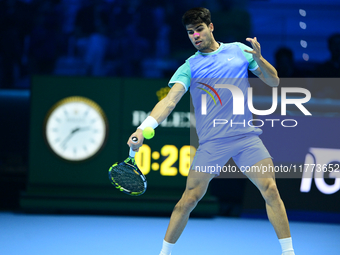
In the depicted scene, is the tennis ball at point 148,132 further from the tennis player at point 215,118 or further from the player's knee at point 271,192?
the player's knee at point 271,192

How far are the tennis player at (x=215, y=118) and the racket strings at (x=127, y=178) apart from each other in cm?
33

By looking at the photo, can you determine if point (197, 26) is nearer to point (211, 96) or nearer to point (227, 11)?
point (211, 96)

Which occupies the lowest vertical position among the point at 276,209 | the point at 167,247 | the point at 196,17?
the point at 167,247

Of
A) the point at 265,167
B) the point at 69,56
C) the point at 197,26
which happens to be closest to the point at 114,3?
the point at 69,56

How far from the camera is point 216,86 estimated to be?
2969 millimetres

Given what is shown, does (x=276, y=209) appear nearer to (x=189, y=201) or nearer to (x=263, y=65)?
(x=189, y=201)

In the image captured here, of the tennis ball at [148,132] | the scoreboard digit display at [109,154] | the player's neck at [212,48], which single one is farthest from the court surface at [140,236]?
the player's neck at [212,48]

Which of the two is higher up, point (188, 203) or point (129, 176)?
point (129, 176)

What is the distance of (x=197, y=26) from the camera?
2867mm

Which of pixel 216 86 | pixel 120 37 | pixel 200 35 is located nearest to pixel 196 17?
pixel 200 35

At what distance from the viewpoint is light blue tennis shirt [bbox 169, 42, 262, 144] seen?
292 centimetres

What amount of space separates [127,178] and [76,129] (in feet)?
8.31

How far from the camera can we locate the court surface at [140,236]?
151 inches

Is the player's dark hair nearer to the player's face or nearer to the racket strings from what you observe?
the player's face
